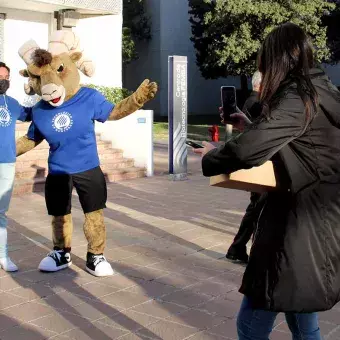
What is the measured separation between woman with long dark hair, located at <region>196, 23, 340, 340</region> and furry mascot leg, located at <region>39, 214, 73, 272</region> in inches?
135

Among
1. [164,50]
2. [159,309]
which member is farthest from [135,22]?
[159,309]

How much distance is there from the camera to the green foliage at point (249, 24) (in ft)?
89.9

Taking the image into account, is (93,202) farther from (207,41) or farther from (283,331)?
(207,41)

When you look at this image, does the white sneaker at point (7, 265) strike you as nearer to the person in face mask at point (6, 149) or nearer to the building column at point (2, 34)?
the person in face mask at point (6, 149)

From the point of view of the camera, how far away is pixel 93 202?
5715 millimetres

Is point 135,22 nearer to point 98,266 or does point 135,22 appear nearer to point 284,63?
point 98,266

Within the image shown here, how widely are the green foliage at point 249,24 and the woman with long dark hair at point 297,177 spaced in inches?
980

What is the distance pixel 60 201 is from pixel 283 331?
2416mm

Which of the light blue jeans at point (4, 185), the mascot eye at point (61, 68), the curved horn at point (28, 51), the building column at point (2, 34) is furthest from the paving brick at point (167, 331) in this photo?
the building column at point (2, 34)

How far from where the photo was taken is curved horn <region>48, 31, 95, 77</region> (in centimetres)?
591

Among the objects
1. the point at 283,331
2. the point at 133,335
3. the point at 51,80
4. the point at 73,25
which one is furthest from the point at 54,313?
the point at 73,25

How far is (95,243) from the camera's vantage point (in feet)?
19.0

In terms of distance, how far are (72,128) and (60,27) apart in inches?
380

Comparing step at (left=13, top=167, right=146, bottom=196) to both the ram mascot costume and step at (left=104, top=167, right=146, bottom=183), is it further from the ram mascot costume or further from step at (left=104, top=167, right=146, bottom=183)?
the ram mascot costume
